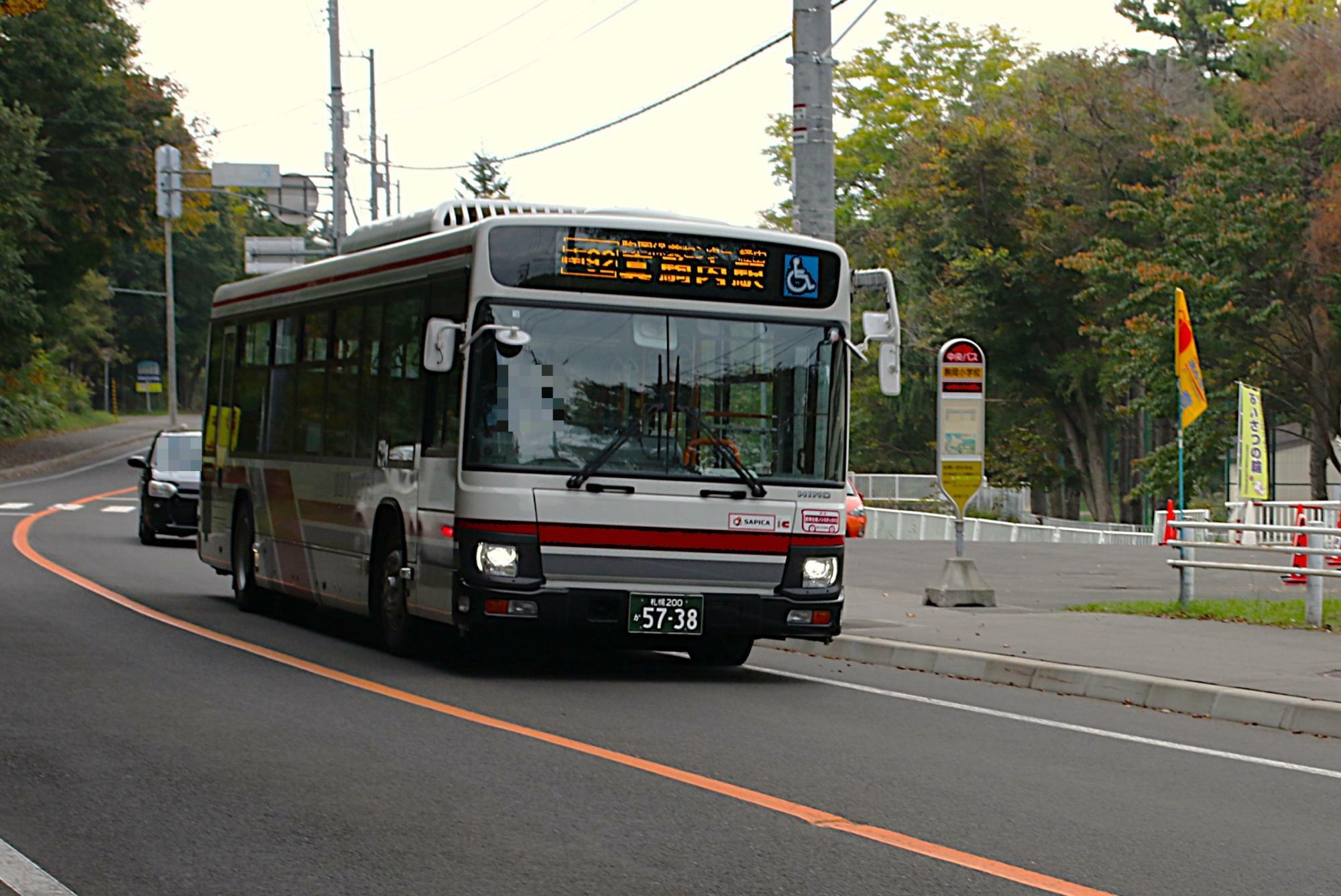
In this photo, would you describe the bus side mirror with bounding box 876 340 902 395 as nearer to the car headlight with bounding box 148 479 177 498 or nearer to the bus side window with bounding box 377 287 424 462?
the bus side window with bounding box 377 287 424 462

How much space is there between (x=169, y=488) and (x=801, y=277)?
1734 cm

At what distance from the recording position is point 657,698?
11148mm

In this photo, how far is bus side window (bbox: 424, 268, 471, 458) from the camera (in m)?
12.0

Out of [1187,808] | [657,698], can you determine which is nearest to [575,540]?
[657,698]

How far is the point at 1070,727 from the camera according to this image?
1063 cm

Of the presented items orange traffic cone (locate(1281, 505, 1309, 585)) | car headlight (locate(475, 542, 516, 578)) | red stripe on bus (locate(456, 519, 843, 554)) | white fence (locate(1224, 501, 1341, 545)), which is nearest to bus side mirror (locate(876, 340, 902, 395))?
red stripe on bus (locate(456, 519, 843, 554))

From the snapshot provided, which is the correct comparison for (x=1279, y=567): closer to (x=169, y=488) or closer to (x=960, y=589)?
(x=960, y=589)

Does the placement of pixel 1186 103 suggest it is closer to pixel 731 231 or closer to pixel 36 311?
pixel 36 311

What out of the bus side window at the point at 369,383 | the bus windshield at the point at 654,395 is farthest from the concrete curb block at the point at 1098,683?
the bus side window at the point at 369,383

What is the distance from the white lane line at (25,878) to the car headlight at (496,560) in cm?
534

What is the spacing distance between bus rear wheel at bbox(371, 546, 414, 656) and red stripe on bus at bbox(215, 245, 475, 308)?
205 cm

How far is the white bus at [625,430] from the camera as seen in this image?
38.5 feet

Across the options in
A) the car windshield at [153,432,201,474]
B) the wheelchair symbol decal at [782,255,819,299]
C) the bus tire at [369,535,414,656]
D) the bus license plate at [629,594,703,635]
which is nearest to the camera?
the bus license plate at [629,594,703,635]

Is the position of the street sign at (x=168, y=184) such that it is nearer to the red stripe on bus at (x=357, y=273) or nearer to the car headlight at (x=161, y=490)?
the car headlight at (x=161, y=490)
